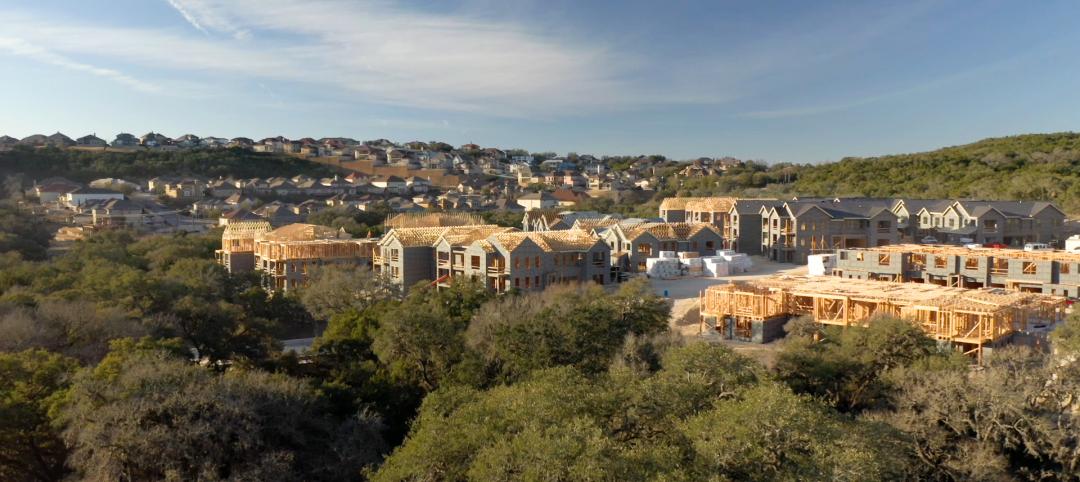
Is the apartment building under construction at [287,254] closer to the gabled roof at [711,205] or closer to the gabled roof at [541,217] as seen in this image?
the gabled roof at [541,217]

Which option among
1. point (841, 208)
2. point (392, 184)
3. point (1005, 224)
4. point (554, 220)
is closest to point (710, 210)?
point (841, 208)

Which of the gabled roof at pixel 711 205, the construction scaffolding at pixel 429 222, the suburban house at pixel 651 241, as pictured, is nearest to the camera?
the suburban house at pixel 651 241

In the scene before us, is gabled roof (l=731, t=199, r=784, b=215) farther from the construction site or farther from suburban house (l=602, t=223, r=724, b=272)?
the construction site

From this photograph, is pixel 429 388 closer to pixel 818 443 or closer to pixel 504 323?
pixel 504 323

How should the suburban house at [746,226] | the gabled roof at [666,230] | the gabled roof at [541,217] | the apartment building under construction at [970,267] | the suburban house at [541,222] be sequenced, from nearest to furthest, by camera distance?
the apartment building under construction at [970,267] < the gabled roof at [666,230] < the suburban house at [746,226] < the suburban house at [541,222] < the gabled roof at [541,217]

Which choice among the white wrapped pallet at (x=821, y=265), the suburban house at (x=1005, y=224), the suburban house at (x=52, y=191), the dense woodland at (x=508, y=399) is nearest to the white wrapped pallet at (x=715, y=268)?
the white wrapped pallet at (x=821, y=265)

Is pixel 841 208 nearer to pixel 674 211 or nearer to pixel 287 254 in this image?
pixel 674 211

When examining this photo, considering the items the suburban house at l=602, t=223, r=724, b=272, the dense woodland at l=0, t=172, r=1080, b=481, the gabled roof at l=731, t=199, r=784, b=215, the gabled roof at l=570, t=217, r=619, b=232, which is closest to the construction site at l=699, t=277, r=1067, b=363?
the dense woodland at l=0, t=172, r=1080, b=481

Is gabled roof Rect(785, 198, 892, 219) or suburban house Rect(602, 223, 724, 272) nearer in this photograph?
suburban house Rect(602, 223, 724, 272)
